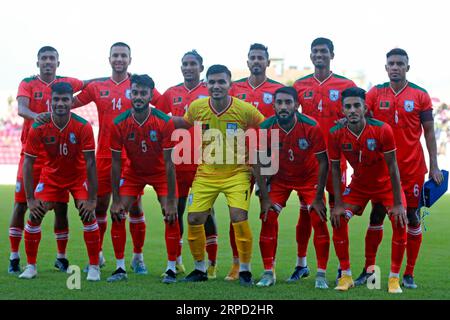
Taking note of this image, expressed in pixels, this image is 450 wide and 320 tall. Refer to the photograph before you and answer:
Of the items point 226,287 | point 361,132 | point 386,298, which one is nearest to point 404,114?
point 361,132

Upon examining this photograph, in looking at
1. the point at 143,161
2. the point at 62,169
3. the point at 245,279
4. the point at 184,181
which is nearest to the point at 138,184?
the point at 143,161

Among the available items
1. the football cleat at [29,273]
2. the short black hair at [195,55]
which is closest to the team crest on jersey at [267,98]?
the short black hair at [195,55]

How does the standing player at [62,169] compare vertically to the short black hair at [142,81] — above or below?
below

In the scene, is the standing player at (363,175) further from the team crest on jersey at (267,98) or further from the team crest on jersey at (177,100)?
the team crest on jersey at (177,100)

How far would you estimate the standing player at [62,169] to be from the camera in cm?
683

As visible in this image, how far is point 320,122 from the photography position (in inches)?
294

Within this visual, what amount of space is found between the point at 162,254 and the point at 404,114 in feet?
12.0

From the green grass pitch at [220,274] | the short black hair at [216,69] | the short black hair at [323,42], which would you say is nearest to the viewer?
the green grass pitch at [220,274]

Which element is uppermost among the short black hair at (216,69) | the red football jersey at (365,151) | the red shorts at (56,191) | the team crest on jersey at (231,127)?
the short black hair at (216,69)

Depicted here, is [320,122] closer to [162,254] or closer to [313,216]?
[313,216]

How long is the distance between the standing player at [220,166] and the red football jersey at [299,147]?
222 millimetres

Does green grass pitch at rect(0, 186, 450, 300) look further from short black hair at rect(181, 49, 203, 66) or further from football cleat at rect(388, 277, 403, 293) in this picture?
short black hair at rect(181, 49, 203, 66)

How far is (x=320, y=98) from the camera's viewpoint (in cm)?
743

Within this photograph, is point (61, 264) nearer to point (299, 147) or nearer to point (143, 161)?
point (143, 161)
